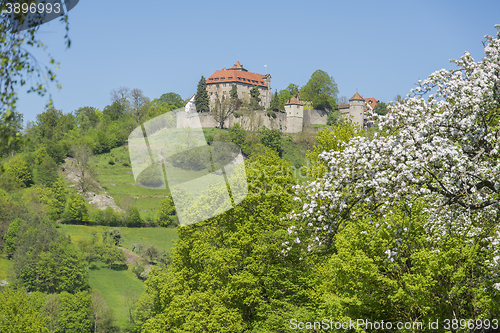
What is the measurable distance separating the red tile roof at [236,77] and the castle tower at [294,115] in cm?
1791

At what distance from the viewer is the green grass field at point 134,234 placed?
68.7 m

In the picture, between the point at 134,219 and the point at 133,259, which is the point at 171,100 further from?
the point at 133,259

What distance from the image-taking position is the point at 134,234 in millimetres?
72312

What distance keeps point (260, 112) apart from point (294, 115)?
8689mm

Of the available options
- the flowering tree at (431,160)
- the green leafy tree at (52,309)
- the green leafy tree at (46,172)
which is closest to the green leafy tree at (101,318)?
the green leafy tree at (52,309)

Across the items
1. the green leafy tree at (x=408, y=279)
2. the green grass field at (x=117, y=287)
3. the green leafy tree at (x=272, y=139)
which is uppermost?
the green leafy tree at (x=272, y=139)

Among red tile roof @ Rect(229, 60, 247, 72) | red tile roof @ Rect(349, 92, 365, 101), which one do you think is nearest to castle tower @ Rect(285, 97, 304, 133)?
red tile roof @ Rect(349, 92, 365, 101)

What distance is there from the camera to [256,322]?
19.2m

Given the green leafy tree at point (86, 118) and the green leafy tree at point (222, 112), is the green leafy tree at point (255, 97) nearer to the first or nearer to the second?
the green leafy tree at point (222, 112)

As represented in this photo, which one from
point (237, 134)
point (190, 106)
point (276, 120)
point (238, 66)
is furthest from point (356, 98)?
point (190, 106)

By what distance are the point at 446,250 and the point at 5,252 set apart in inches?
2813

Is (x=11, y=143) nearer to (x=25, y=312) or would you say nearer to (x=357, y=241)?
(x=357, y=241)

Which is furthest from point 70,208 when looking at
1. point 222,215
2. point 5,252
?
point 222,215

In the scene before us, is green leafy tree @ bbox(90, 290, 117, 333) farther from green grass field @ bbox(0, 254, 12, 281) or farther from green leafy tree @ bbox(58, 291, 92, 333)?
green grass field @ bbox(0, 254, 12, 281)
